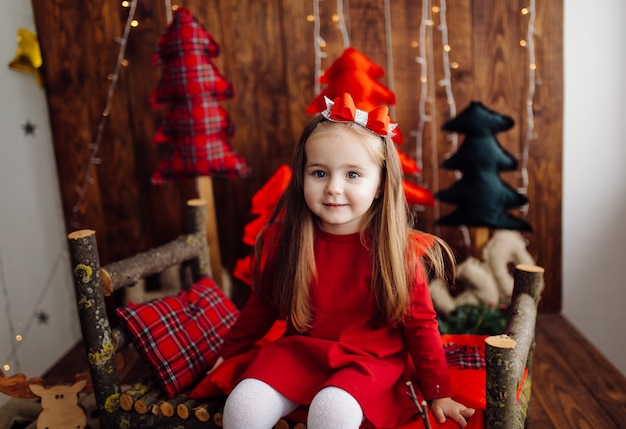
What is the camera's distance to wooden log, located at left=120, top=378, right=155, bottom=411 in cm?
151

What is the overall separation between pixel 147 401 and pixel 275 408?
1.33 feet

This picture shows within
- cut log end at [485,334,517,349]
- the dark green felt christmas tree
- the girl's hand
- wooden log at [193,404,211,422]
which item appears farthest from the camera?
the dark green felt christmas tree

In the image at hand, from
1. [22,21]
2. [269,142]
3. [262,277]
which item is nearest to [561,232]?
[269,142]

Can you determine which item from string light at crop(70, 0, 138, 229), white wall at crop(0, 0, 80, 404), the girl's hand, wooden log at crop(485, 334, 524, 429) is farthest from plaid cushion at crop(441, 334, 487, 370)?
string light at crop(70, 0, 138, 229)

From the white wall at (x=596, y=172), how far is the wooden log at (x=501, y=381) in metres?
1.29

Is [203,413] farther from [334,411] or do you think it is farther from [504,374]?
[504,374]

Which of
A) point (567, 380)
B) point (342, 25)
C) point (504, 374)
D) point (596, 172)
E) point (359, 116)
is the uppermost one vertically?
point (342, 25)

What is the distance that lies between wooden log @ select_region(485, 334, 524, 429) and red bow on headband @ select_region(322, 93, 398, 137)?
1.70 feet

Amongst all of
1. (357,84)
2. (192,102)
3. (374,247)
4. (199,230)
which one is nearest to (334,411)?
(374,247)

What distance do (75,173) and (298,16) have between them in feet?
3.74

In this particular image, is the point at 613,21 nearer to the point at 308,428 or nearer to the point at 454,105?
the point at 454,105

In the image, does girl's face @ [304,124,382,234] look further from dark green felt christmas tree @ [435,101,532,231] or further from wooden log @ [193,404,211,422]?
dark green felt christmas tree @ [435,101,532,231]

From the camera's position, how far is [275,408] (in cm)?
130

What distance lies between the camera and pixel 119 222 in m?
2.53
